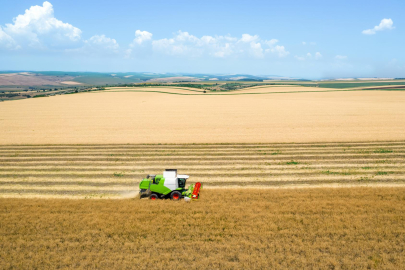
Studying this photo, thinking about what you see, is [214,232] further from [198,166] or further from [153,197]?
[198,166]

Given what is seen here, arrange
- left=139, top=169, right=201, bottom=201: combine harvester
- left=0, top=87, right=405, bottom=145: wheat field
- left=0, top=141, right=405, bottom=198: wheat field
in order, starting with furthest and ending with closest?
1. left=0, top=87, right=405, bottom=145: wheat field
2. left=0, top=141, right=405, bottom=198: wheat field
3. left=139, top=169, right=201, bottom=201: combine harvester

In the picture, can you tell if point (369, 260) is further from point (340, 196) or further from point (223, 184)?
point (223, 184)

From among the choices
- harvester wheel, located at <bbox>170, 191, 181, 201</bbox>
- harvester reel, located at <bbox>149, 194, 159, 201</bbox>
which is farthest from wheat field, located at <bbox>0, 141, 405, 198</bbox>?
harvester wheel, located at <bbox>170, 191, 181, 201</bbox>

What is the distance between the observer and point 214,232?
11953 mm

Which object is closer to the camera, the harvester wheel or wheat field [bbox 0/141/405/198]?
the harvester wheel

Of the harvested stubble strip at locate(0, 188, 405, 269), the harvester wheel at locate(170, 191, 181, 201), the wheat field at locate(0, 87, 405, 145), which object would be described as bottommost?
the harvested stubble strip at locate(0, 188, 405, 269)

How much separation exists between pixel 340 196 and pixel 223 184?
7.40 meters

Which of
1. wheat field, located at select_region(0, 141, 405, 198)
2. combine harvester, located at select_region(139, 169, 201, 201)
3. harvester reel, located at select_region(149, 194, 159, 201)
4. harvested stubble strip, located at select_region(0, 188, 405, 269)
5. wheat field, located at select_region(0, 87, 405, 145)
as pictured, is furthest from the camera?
wheat field, located at select_region(0, 87, 405, 145)

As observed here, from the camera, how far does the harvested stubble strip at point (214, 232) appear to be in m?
10.1

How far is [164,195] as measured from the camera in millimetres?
15789

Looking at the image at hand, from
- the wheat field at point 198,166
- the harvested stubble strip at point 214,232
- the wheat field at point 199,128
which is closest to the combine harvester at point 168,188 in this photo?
the harvested stubble strip at point 214,232

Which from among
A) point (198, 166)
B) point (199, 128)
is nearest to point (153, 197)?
point (198, 166)

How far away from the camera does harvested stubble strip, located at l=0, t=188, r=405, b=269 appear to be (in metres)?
10.1

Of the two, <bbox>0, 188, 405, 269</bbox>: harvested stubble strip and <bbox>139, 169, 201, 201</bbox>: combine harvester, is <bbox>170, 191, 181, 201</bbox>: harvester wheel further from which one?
<bbox>0, 188, 405, 269</bbox>: harvested stubble strip
